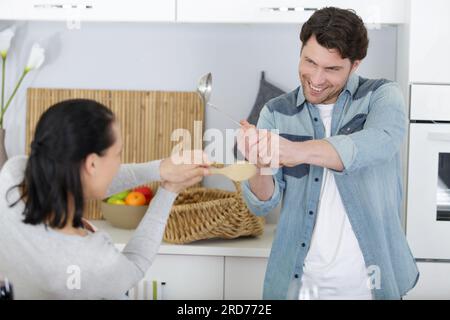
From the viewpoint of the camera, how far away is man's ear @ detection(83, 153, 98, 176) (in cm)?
97

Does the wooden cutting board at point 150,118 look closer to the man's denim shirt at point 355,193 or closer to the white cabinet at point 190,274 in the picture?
the white cabinet at point 190,274

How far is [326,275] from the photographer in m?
1.29

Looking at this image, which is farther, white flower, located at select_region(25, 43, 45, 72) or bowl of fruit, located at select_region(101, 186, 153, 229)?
white flower, located at select_region(25, 43, 45, 72)

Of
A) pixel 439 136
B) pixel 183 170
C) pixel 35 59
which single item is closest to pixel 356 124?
pixel 183 170

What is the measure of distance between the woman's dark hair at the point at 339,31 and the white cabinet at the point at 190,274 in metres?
0.81

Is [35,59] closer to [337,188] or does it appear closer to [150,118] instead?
[150,118]

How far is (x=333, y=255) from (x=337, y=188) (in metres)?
0.13

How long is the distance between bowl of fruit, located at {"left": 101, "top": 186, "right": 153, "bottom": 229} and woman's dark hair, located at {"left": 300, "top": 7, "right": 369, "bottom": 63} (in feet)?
3.03

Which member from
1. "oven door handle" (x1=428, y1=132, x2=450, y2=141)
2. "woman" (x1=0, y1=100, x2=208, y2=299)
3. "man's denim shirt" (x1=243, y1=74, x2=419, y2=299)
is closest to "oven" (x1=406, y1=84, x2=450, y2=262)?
"oven door handle" (x1=428, y1=132, x2=450, y2=141)

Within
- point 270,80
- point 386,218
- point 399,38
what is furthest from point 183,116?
point 386,218

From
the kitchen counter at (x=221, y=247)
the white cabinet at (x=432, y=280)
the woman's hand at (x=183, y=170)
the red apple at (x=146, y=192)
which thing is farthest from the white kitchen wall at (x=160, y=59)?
the woman's hand at (x=183, y=170)

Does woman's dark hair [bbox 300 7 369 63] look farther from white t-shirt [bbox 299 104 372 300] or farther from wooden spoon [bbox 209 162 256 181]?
wooden spoon [bbox 209 162 256 181]

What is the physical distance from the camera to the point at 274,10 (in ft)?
6.47
